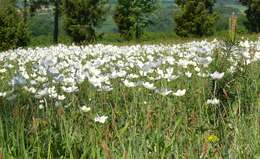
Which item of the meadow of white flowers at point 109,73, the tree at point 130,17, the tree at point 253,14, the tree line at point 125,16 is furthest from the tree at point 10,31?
the meadow of white flowers at point 109,73

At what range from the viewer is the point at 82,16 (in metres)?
54.6

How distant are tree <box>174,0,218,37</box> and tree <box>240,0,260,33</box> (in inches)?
406

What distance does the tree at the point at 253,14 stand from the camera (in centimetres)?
6203

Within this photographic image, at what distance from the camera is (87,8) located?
53531mm

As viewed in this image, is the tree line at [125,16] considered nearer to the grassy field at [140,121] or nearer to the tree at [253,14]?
the tree at [253,14]

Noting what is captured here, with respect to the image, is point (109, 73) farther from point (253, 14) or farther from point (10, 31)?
point (253, 14)

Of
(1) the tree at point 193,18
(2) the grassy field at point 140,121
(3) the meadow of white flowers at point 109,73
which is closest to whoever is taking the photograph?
(2) the grassy field at point 140,121

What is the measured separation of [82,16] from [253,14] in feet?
66.3

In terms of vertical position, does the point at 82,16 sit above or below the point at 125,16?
above

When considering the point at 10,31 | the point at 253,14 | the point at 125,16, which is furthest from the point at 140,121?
the point at 253,14

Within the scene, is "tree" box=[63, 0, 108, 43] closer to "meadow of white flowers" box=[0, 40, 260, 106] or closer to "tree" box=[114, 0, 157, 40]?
"tree" box=[114, 0, 157, 40]

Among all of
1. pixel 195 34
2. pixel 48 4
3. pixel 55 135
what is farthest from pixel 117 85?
pixel 48 4

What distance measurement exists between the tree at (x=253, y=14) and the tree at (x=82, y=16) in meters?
17.5

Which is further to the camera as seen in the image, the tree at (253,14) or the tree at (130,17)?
the tree at (253,14)
